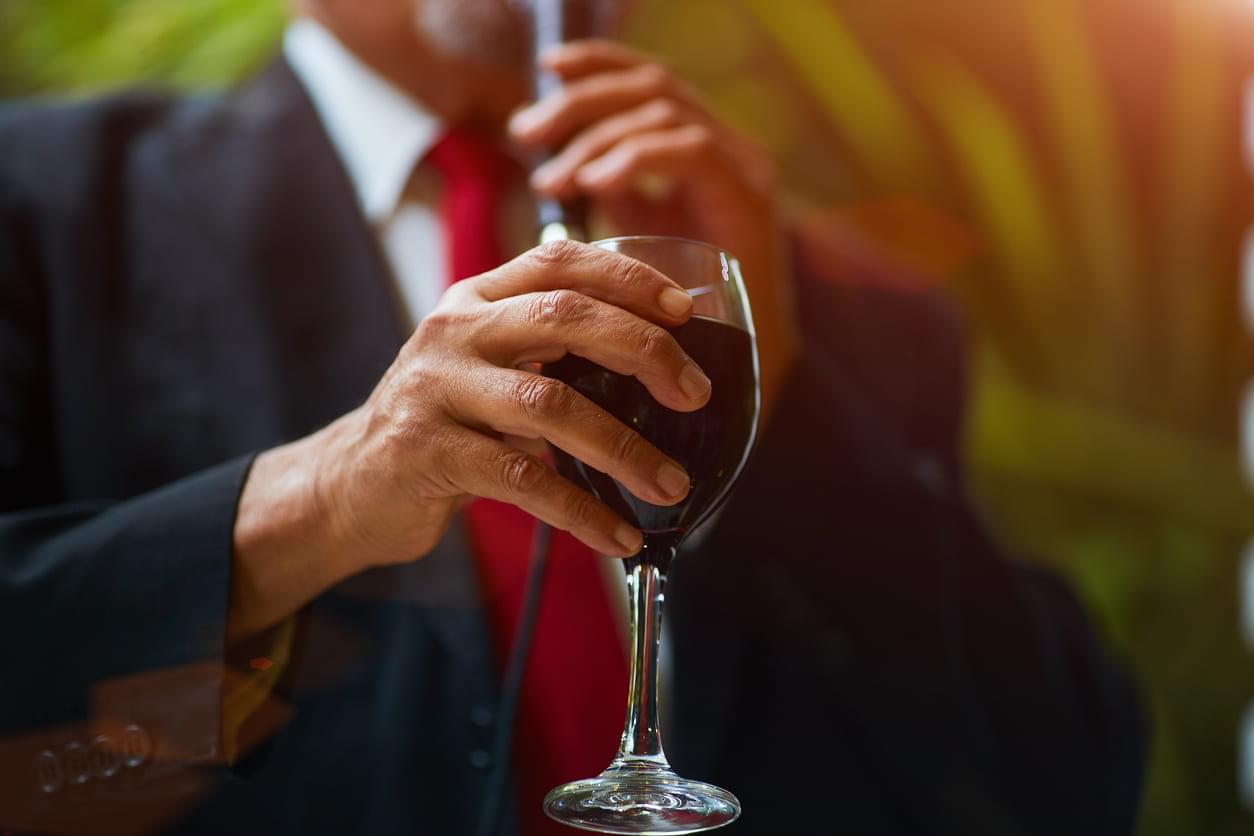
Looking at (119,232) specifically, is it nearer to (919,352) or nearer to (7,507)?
(7,507)

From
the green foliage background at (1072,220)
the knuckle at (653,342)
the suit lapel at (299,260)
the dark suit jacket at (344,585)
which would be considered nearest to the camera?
the knuckle at (653,342)

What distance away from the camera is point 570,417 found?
30 cm

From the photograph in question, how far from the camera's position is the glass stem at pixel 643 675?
308 mm

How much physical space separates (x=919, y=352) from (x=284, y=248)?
0.45 metres

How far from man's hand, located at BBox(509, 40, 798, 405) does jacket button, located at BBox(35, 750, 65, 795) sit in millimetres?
320

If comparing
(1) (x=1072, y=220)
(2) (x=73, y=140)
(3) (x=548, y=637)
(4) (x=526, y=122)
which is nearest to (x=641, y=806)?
(3) (x=548, y=637)

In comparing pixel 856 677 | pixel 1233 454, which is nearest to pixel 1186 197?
pixel 1233 454

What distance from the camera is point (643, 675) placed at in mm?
313

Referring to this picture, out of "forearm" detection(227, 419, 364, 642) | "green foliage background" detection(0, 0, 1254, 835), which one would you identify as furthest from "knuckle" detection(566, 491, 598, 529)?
"green foliage background" detection(0, 0, 1254, 835)

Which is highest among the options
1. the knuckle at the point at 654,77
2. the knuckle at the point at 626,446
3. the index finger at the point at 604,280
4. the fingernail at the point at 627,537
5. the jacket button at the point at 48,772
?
the knuckle at the point at 654,77

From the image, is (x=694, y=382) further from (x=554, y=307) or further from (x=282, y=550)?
(x=282, y=550)

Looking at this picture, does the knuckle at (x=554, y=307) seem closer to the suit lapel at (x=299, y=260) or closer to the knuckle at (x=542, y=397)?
the knuckle at (x=542, y=397)

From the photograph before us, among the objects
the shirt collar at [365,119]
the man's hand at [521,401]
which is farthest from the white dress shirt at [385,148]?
the man's hand at [521,401]

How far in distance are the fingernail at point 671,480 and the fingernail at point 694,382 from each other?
20 mm
